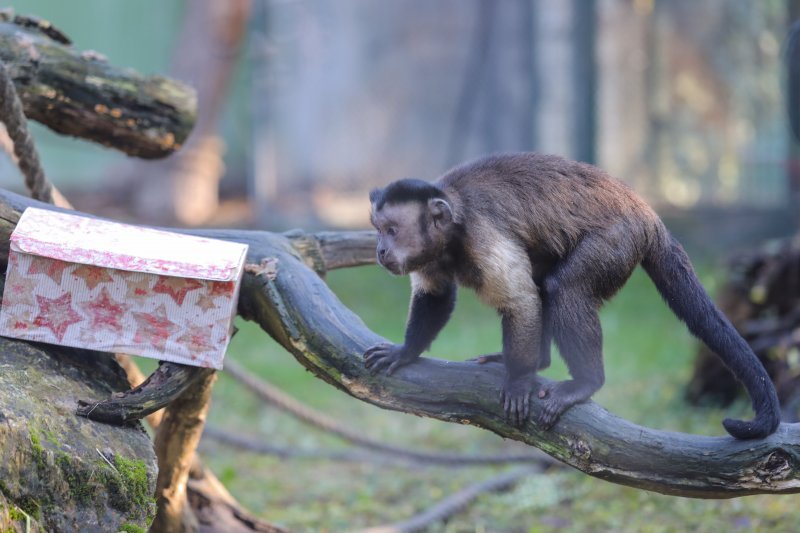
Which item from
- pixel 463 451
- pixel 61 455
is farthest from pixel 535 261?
pixel 463 451

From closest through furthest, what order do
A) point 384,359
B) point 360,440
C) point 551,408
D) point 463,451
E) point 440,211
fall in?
point 551,408 → point 384,359 → point 440,211 → point 360,440 → point 463,451

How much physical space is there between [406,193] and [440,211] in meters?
0.17

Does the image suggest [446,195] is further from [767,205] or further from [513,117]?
[767,205]

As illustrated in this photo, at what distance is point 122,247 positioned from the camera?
9.32 ft

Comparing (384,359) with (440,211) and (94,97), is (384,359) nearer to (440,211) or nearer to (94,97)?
(440,211)

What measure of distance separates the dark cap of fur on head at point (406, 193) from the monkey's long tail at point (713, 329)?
0.83 m

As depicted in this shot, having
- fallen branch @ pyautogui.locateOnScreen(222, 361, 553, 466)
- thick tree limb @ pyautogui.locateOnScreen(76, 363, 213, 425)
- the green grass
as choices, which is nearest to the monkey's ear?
thick tree limb @ pyautogui.locateOnScreen(76, 363, 213, 425)

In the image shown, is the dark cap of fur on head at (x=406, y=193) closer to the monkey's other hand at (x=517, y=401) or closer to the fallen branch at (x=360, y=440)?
the monkey's other hand at (x=517, y=401)

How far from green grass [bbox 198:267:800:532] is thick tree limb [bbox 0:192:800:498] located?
6.16 ft

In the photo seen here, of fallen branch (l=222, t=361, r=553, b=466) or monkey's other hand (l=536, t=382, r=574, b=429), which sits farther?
fallen branch (l=222, t=361, r=553, b=466)

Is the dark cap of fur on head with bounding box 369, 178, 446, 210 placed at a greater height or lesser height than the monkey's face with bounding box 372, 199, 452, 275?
greater

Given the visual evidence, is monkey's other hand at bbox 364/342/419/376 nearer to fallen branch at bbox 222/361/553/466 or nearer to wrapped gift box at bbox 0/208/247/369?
wrapped gift box at bbox 0/208/247/369

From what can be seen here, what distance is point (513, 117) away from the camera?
9.64 m

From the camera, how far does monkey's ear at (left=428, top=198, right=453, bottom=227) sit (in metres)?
3.20
